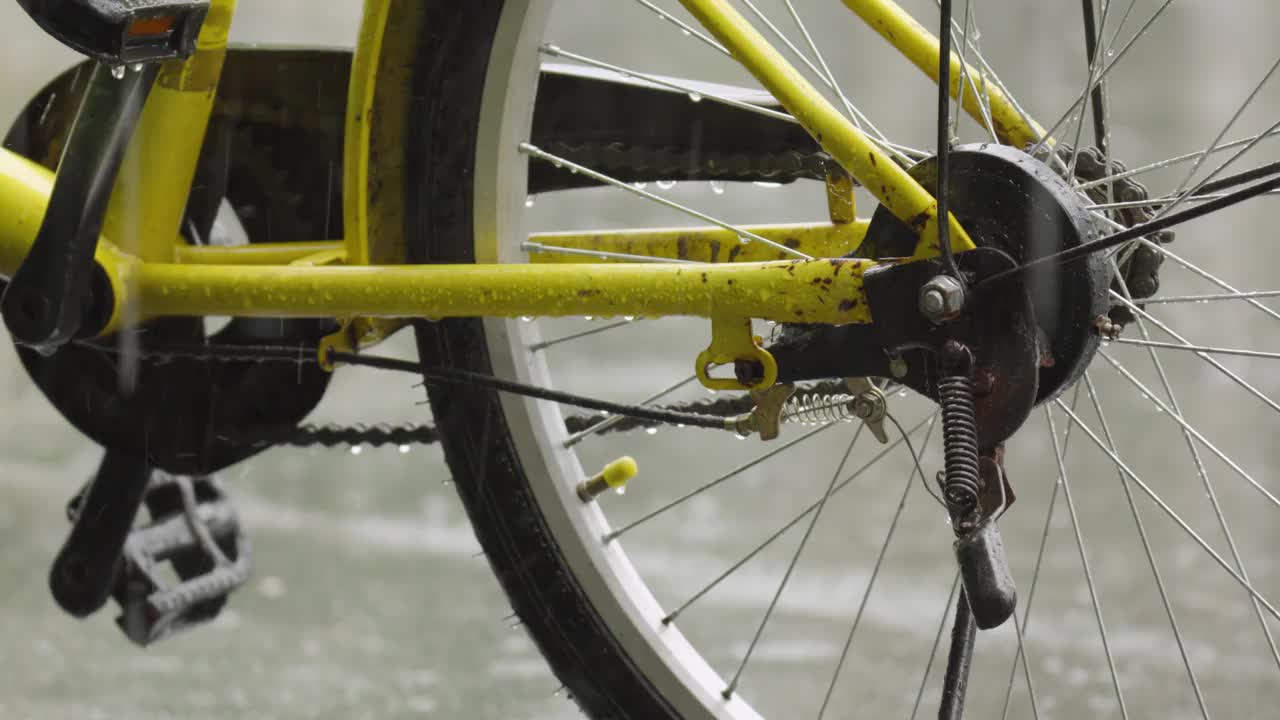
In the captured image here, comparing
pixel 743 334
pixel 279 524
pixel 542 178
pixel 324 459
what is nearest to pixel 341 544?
pixel 279 524

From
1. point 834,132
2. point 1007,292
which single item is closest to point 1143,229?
point 1007,292

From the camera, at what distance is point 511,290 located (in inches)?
42.4

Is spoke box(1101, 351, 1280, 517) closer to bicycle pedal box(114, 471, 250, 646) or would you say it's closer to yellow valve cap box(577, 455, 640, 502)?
yellow valve cap box(577, 455, 640, 502)

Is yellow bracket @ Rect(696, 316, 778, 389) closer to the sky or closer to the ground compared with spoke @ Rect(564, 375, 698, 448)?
closer to the sky

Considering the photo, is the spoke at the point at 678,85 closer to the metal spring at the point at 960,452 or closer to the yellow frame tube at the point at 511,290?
the yellow frame tube at the point at 511,290

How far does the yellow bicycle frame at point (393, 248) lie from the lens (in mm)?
1003

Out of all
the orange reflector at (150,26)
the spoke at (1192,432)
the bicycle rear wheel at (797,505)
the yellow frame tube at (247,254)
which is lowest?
the bicycle rear wheel at (797,505)

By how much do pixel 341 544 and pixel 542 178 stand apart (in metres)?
1.15

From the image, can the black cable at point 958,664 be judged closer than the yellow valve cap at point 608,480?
Yes

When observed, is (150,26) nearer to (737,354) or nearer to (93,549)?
(737,354)

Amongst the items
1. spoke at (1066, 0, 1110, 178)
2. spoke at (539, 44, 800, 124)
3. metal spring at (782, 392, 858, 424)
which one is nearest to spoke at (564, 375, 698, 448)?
metal spring at (782, 392, 858, 424)

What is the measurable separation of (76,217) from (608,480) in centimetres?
43

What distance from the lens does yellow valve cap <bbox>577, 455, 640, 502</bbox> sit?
1.22 metres

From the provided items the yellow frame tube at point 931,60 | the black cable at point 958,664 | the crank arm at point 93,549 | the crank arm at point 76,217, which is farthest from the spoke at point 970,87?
the crank arm at point 93,549
